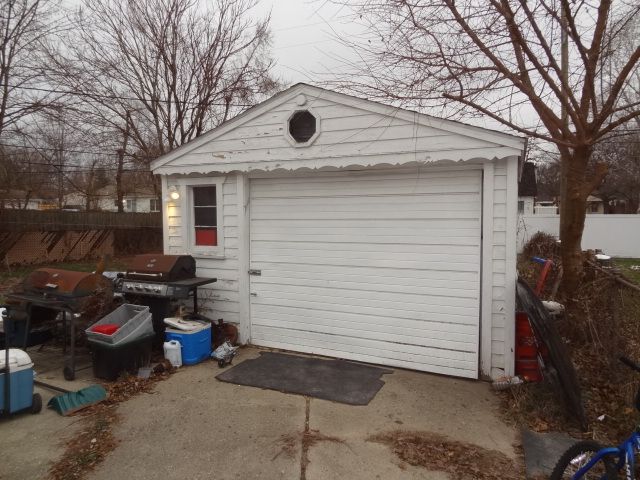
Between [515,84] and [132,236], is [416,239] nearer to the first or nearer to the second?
[515,84]

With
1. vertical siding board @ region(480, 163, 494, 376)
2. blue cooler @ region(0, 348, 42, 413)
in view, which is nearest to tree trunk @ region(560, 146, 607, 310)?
vertical siding board @ region(480, 163, 494, 376)

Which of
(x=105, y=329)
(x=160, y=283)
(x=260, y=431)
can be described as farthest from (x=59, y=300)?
(x=260, y=431)

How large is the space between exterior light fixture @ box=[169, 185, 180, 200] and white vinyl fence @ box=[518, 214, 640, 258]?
1457 centimetres

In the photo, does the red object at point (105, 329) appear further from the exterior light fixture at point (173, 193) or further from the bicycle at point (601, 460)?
the bicycle at point (601, 460)

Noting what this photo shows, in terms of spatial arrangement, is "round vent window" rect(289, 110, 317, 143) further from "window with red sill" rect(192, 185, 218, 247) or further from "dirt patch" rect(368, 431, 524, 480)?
"dirt patch" rect(368, 431, 524, 480)

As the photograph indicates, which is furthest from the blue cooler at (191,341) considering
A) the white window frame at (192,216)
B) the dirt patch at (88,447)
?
the dirt patch at (88,447)

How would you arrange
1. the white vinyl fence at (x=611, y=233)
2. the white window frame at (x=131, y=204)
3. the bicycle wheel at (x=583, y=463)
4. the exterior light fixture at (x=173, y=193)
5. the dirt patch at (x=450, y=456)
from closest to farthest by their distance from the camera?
the bicycle wheel at (x=583, y=463) → the dirt patch at (x=450, y=456) → the exterior light fixture at (x=173, y=193) → the white vinyl fence at (x=611, y=233) → the white window frame at (x=131, y=204)

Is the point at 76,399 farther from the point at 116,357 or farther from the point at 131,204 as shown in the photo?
the point at 131,204

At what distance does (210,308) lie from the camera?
6191 millimetres

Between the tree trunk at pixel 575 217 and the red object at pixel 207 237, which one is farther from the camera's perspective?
the red object at pixel 207 237

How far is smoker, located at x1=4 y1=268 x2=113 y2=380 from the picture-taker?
4.90 m

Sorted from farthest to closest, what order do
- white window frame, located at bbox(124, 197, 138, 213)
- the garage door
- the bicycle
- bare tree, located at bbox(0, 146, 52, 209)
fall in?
white window frame, located at bbox(124, 197, 138, 213) < bare tree, located at bbox(0, 146, 52, 209) < the garage door < the bicycle

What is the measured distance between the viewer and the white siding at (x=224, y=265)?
19.6 ft

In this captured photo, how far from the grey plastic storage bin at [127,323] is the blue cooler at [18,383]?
0.84m
